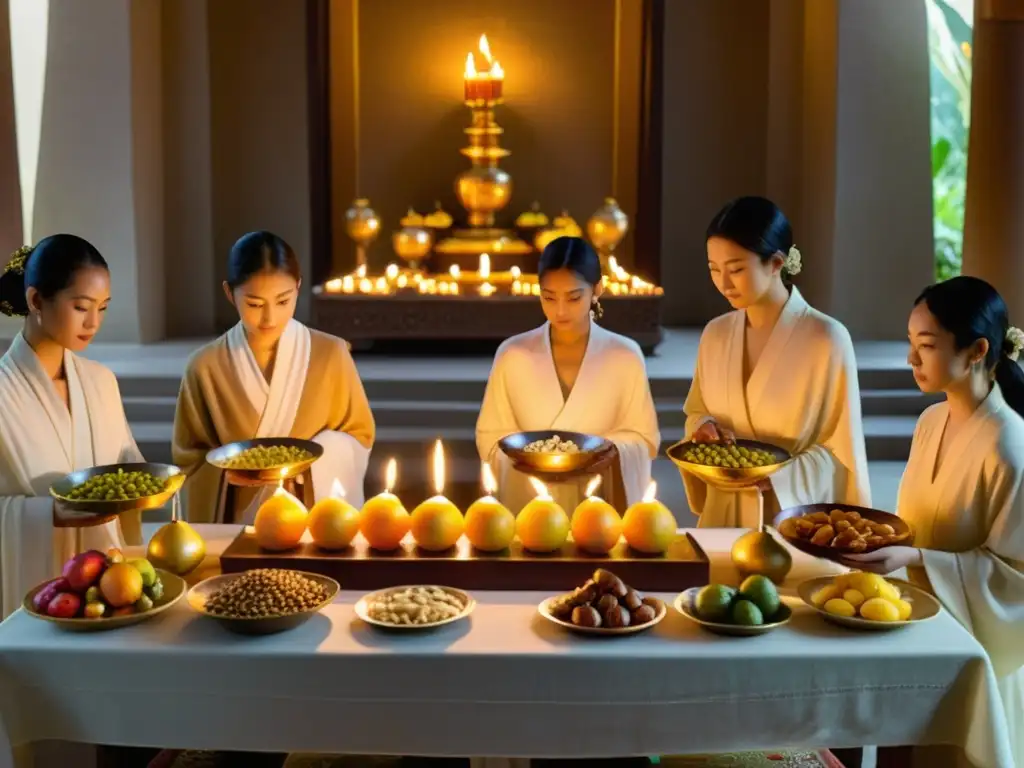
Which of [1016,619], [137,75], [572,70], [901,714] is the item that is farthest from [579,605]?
[572,70]

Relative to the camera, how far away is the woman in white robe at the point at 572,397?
3.67m

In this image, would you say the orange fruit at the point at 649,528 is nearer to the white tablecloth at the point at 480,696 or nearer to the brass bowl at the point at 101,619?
the white tablecloth at the point at 480,696

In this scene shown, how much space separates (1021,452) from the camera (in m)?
2.66

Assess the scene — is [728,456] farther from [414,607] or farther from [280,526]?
[280,526]

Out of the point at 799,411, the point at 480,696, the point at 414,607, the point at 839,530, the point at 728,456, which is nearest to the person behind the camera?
the point at 480,696

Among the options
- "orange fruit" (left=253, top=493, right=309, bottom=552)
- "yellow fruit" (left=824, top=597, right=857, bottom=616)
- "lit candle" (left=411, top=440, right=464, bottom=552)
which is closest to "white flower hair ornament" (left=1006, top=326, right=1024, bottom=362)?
"yellow fruit" (left=824, top=597, right=857, bottom=616)

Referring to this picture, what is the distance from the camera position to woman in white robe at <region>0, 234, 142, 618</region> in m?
2.88

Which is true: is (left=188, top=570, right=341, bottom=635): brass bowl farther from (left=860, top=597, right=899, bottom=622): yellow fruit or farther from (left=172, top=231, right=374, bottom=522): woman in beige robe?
(left=860, top=597, right=899, bottom=622): yellow fruit

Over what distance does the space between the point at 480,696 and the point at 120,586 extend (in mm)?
765

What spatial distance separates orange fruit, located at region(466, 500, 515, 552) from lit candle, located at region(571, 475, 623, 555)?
0.15 meters

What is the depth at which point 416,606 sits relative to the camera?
2.34 metres

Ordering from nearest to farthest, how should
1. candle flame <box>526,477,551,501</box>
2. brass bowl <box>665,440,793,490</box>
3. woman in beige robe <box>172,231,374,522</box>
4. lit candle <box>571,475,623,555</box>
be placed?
1. lit candle <box>571,475,623,555</box>
2. candle flame <box>526,477,551,501</box>
3. brass bowl <box>665,440,793,490</box>
4. woman in beige robe <box>172,231,374,522</box>

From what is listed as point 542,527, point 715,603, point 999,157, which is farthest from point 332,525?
point 999,157

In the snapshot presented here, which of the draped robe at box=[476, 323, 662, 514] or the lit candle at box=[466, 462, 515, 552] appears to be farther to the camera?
the draped robe at box=[476, 323, 662, 514]
